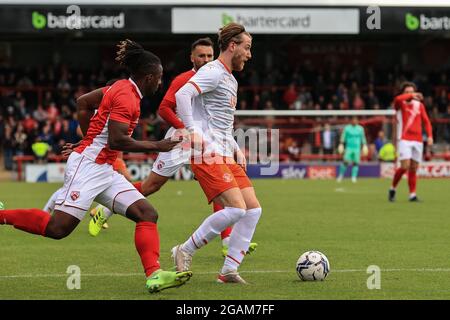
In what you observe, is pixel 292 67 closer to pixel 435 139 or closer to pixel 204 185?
pixel 435 139

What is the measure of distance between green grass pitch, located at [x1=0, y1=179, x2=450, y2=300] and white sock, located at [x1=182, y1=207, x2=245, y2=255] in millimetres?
350

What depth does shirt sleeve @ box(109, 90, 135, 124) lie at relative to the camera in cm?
759

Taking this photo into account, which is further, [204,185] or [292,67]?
[292,67]

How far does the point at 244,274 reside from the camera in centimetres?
898

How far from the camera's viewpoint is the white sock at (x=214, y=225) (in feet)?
26.9

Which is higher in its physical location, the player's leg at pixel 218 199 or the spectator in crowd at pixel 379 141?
the player's leg at pixel 218 199

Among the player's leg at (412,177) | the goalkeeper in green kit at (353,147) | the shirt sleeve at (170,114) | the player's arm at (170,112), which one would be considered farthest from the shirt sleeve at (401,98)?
the goalkeeper in green kit at (353,147)

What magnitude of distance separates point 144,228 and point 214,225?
79cm

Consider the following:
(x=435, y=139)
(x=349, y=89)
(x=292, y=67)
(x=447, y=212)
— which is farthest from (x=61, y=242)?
(x=292, y=67)

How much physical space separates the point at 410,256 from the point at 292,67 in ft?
106

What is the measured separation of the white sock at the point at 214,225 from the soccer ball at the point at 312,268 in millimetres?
750

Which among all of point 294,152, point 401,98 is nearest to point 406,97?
point 401,98

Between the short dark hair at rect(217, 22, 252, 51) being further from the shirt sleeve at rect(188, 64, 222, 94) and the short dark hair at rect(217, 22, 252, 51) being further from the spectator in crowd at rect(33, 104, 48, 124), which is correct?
the spectator in crowd at rect(33, 104, 48, 124)

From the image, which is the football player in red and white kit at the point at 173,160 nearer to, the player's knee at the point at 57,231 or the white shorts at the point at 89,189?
the white shorts at the point at 89,189
